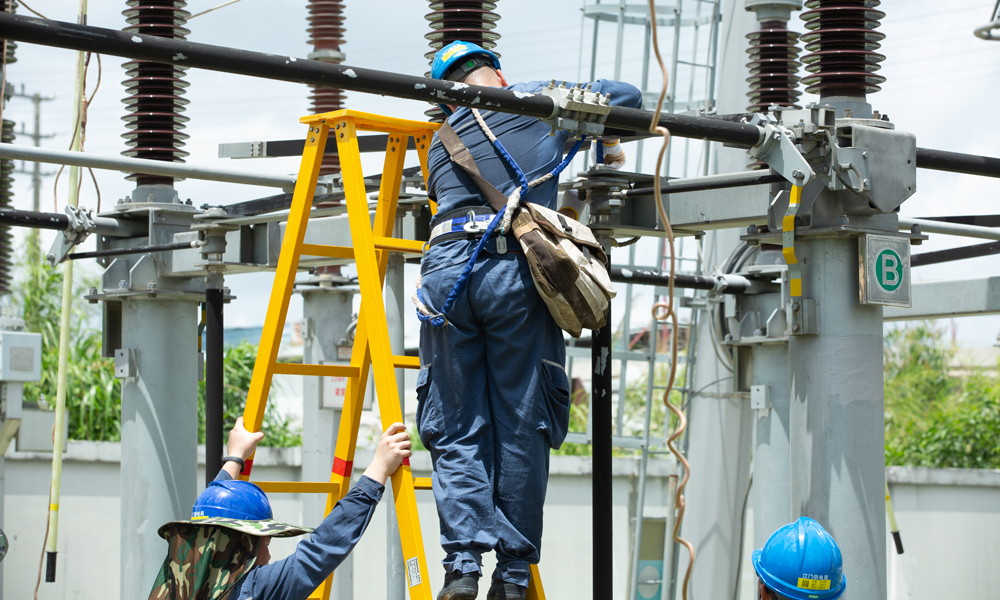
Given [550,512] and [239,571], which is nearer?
[239,571]

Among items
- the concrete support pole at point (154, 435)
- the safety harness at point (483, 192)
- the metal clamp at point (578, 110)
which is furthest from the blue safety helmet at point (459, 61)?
the concrete support pole at point (154, 435)

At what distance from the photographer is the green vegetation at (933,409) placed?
745 inches

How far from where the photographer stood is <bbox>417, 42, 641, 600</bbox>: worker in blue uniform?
12.7ft

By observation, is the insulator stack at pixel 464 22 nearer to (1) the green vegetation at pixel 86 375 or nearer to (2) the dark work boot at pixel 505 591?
(2) the dark work boot at pixel 505 591

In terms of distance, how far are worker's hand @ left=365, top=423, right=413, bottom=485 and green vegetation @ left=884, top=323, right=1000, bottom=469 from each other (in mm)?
16945

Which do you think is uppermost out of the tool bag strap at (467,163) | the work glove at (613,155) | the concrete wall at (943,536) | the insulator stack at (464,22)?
the insulator stack at (464,22)

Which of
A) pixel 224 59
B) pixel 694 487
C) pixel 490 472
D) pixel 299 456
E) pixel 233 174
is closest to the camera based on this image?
pixel 224 59

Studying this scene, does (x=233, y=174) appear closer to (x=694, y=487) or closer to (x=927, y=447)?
(x=694, y=487)

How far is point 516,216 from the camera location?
4.00 meters

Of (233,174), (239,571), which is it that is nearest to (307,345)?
(233,174)

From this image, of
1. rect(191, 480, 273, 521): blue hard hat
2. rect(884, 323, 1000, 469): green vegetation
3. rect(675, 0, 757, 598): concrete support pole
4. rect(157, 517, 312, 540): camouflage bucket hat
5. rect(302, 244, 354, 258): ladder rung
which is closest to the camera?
rect(157, 517, 312, 540): camouflage bucket hat

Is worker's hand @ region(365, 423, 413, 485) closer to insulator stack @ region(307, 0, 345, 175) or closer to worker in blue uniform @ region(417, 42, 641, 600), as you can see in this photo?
worker in blue uniform @ region(417, 42, 641, 600)

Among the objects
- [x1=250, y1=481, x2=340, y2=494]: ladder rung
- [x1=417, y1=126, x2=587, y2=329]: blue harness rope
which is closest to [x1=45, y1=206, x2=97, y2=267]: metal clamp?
[x1=250, y1=481, x2=340, y2=494]: ladder rung

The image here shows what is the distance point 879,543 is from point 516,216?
1.93 meters
